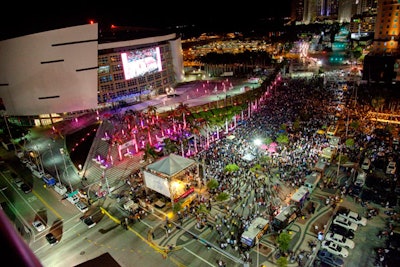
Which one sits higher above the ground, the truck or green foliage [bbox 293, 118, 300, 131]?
green foliage [bbox 293, 118, 300, 131]

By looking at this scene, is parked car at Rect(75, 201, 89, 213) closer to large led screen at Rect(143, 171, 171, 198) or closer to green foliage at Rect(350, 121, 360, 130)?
large led screen at Rect(143, 171, 171, 198)

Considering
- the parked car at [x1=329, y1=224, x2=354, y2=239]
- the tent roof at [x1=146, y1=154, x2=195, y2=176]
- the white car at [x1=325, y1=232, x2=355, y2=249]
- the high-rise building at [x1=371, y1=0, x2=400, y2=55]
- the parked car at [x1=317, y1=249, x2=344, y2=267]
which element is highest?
the high-rise building at [x1=371, y1=0, x2=400, y2=55]

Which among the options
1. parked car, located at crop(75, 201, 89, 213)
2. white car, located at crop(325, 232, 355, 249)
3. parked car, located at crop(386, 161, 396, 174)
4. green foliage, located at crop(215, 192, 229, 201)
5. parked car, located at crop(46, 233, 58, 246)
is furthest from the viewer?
parked car, located at crop(386, 161, 396, 174)

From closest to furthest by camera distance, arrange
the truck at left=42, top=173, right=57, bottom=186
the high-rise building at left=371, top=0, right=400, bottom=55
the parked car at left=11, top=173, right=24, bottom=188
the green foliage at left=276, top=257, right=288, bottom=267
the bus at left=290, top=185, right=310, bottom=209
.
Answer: the green foliage at left=276, top=257, right=288, bottom=267, the bus at left=290, top=185, right=310, bottom=209, the truck at left=42, top=173, right=57, bottom=186, the parked car at left=11, top=173, right=24, bottom=188, the high-rise building at left=371, top=0, right=400, bottom=55

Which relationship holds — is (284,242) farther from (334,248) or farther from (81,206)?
(81,206)

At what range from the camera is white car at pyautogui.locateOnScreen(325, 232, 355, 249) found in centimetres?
2311

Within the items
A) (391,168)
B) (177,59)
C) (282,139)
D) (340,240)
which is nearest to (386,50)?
(391,168)

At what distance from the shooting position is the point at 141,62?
65.2m

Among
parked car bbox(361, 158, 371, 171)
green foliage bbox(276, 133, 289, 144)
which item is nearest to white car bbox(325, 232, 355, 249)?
parked car bbox(361, 158, 371, 171)

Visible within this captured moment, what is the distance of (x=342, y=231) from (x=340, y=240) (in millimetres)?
1363

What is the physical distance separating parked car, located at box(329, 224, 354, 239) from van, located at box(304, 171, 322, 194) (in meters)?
5.12

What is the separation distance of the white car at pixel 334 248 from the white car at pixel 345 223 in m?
2.65

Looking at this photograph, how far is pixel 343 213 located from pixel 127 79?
164 ft

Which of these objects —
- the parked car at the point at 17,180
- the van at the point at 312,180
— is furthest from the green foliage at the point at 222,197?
the parked car at the point at 17,180
